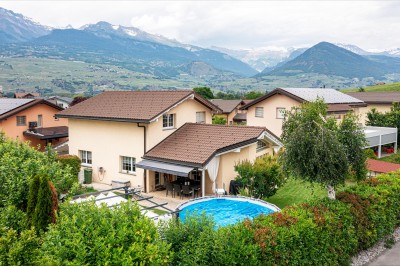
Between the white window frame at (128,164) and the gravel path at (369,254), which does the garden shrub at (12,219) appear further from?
the white window frame at (128,164)

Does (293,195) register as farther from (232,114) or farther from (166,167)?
(232,114)

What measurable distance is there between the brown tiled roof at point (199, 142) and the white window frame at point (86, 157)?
6.13 meters

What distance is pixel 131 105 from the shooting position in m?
25.6

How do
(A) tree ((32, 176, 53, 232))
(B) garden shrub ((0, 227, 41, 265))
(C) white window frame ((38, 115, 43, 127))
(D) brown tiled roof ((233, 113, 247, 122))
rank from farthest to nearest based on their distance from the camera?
(D) brown tiled roof ((233, 113, 247, 122)) → (C) white window frame ((38, 115, 43, 127)) → (A) tree ((32, 176, 53, 232)) → (B) garden shrub ((0, 227, 41, 265))

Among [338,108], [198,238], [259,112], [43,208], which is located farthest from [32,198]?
[338,108]

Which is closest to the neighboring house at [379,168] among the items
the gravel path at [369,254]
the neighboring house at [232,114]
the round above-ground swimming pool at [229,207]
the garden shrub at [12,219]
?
the gravel path at [369,254]

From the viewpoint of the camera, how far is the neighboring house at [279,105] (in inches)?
1442

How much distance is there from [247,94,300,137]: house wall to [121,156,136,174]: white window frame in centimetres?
1800

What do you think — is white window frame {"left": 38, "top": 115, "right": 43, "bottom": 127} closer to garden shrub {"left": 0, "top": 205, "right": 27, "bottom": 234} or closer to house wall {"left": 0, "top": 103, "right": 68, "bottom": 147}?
house wall {"left": 0, "top": 103, "right": 68, "bottom": 147}

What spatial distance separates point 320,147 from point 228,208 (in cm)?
738

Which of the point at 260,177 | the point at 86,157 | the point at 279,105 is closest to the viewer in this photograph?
the point at 260,177

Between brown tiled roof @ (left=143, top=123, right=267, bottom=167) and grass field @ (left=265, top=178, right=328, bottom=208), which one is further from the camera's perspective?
brown tiled roof @ (left=143, top=123, right=267, bottom=167)

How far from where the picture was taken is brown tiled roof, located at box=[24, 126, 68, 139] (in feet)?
123

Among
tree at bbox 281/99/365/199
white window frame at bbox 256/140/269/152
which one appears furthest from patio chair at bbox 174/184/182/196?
tree at bbox 281/99/365/199
